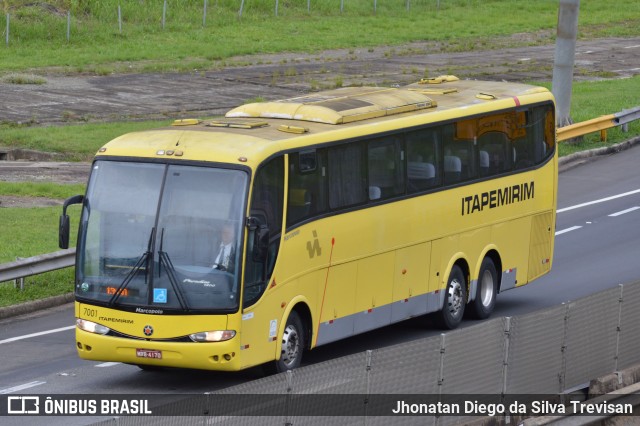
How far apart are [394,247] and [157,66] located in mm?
32845

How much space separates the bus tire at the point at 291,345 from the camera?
54.3 ft

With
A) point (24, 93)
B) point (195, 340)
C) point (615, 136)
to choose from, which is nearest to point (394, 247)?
point (195, 340)

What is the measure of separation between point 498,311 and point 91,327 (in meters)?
7.94

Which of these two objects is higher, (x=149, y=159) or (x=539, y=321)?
(x=149, y=159)

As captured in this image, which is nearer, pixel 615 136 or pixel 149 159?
pixel 149 159

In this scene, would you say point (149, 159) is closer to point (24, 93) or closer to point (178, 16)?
point (24, 93)

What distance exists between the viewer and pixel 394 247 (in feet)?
61.1

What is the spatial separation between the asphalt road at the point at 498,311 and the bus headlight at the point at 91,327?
79 centimetres

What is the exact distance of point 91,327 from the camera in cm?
1611

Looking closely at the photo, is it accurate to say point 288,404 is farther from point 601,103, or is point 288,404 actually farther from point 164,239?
point 601,103

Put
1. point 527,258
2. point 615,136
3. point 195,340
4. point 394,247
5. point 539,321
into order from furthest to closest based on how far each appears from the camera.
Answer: point 615,136
point 527,258
point 394,247
point 195,340
point 539,321

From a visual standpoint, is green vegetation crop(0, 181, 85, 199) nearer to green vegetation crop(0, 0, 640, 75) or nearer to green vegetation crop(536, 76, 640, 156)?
green vegetation crop(536, 76, 640, 156)

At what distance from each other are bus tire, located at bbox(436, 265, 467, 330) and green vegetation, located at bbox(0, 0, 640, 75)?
30312 millimetres

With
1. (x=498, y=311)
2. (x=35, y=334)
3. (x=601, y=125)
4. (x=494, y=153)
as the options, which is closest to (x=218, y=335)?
(x=35, y=334)
